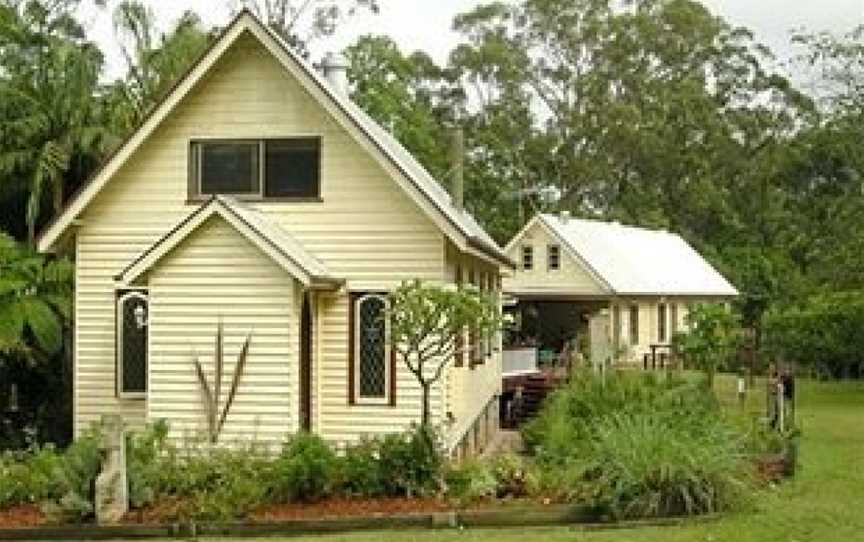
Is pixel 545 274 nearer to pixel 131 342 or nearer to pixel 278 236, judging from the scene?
pixel 131 342

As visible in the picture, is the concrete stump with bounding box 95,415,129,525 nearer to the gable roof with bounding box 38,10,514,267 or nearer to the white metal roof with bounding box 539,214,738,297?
the gable roof with bounding box 38,10,514,267

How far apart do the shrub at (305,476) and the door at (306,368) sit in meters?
3.74

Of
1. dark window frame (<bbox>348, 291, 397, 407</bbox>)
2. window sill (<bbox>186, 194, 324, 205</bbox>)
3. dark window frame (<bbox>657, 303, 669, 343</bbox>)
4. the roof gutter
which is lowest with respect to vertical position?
dark window frame (<bbox>348, 291, 397, 407</bbox>)

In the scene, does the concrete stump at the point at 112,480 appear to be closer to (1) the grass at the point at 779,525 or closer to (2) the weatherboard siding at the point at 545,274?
(1) the grass at the point at 779,525

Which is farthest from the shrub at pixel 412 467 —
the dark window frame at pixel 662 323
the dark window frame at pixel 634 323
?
the dark window frame at pixel 662 323

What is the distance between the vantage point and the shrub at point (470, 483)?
1606cm

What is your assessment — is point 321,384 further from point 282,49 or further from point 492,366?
point 492,366

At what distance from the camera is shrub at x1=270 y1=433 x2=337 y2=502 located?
1633 cm

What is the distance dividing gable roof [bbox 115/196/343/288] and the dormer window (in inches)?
39.6

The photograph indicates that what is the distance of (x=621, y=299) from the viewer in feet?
157

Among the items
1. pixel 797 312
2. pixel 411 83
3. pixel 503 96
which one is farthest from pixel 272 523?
pixel 503 96

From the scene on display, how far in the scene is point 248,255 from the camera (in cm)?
1969

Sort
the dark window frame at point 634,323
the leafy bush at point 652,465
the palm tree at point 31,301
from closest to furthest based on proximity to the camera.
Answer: the leafy bush at point 652,465
the palm tree at point 31,301
the dark window frame at point 634,323

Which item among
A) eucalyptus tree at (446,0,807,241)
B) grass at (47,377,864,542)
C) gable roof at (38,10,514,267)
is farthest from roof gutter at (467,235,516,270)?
eucalyptus tree at (446,0,807,241)
